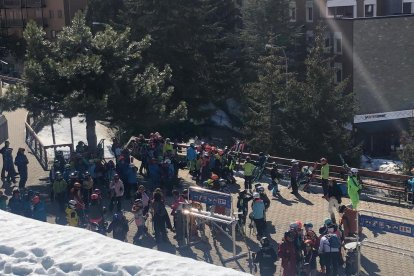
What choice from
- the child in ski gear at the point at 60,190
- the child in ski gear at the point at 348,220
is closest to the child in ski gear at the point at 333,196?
the child in ski gear at the point at 348,220

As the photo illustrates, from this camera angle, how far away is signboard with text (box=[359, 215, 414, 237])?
1283cm

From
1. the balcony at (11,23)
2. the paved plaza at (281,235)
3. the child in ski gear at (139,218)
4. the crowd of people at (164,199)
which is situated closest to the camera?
the crowd of people at (164,199)

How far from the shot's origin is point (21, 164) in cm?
2098

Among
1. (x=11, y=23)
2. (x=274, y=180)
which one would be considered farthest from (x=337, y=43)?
(x=11, y=23)

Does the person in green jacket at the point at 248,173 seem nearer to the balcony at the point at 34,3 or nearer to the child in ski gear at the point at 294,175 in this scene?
the child in ski gear at the point at 294,175

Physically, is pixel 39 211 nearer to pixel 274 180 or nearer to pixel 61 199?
pixel 61 199

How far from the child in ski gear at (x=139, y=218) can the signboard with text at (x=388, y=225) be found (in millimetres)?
5348

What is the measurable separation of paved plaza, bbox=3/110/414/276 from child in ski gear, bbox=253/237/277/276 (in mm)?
1259

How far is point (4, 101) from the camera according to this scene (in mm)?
22781

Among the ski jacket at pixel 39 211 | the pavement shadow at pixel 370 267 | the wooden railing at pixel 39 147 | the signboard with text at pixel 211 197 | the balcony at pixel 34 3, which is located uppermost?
the balcony at pixel 34 3

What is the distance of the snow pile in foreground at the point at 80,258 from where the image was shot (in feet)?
22.3

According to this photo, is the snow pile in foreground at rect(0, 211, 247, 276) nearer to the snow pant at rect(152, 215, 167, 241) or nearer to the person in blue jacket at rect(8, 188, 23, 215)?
the snow pant at rect(152, 215, 167, 241)

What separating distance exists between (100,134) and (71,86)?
1412 cm

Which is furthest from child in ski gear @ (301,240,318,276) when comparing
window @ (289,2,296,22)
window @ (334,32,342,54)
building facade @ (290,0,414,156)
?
window @ (289,2,296,22)
